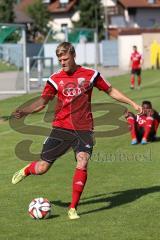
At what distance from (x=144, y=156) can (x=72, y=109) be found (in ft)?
15.5

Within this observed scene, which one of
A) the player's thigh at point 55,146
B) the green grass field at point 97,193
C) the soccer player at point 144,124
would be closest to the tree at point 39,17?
the green grass field at point 97,193

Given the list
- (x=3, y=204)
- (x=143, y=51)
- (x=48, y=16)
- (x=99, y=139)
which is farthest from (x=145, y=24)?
(x=3, y=204)

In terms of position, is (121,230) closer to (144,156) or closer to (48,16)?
(144,156)

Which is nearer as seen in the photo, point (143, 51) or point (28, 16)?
point (143, 51)

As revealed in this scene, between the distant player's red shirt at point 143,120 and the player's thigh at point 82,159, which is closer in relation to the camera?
the player's thigh at point 82,159

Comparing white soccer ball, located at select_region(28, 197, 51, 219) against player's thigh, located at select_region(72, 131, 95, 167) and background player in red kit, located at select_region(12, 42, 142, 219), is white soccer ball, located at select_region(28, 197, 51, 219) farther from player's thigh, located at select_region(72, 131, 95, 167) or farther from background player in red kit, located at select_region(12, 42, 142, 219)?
player's thigh, located at select_region(72, 131, 95, 167)

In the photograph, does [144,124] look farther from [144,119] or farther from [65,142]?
[65,142]

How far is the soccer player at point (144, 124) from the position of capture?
13.8 m

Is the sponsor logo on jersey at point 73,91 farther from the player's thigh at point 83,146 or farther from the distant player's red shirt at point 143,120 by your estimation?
the distant player's red shirt at point 143,120

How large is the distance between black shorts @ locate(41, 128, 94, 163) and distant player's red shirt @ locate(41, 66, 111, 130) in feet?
0.26

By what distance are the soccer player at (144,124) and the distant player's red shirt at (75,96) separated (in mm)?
5619

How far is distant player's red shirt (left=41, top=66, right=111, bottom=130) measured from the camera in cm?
811

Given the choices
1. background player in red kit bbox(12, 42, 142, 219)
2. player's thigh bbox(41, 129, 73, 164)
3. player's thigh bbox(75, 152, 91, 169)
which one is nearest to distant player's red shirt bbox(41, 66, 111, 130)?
background player in red kit bbox(12, 42, 142, 219)

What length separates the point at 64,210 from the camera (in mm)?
8375
